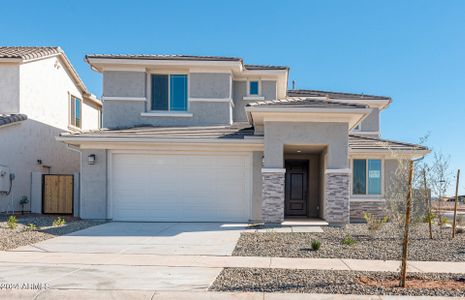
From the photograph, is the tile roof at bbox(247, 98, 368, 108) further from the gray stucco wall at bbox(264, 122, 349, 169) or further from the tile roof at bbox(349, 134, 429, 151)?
the tile roof at bbox(349, 134, 429, 151)

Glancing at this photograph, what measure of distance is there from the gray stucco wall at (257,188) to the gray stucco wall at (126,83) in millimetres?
6007

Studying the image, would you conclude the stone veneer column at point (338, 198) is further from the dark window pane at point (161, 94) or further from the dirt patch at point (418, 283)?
the dark window pane at point (161, 94)

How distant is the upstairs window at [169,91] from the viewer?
60.0 ft

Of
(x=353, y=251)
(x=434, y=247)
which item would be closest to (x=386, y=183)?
(x=434, y=247)

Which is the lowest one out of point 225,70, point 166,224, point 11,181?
point 166,224

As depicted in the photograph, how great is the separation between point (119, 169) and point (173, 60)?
5.14 metres

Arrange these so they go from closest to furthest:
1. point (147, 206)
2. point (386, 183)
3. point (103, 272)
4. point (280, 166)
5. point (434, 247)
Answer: point (103, 272), point (434, 247), point (280, 166), point (147, 206), point (386, 183)

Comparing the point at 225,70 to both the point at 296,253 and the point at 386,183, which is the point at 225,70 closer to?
the point at 386,183

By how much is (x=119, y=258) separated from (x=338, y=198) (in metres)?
8.24

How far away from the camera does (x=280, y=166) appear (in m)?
14.6

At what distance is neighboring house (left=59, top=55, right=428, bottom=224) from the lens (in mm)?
14555

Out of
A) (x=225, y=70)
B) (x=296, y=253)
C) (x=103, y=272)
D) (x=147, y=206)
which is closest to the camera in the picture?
(x=103, y=272)

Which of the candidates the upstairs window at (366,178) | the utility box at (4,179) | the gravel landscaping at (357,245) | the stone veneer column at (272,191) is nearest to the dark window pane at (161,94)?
the stone veneer column at (272,191)

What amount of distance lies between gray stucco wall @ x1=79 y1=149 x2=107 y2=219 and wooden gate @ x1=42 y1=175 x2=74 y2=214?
74.4 inches
